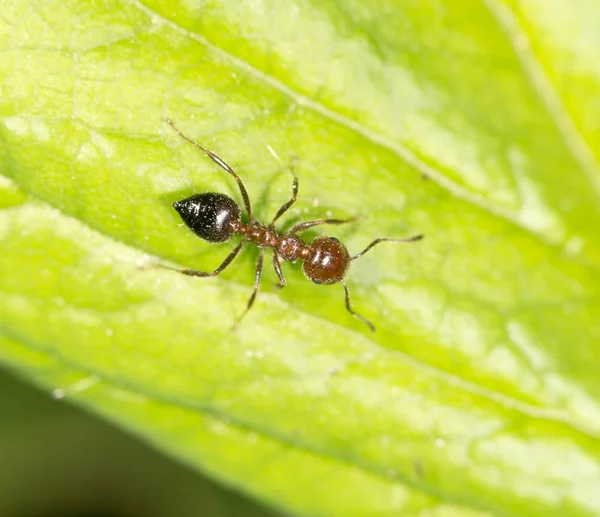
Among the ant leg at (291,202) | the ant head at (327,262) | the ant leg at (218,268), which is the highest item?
the ant leg at (291,202)

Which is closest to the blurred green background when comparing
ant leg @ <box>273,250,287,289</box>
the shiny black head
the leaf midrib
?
ant leg @ <box>273,250,287,289</box>

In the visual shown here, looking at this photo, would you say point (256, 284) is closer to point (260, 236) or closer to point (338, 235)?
point (260, 236)

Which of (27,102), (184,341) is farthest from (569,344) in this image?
(27,102)

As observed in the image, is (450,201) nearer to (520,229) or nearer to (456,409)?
(520,229)

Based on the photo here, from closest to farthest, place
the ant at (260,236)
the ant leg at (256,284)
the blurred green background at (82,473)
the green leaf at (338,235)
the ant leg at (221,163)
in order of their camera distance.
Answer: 1. the green leaf at (338,235)
2. the ant leg at (221,163)
3. the ant at (260,236)
4. the ant leg at (256,284)
5. the blurred green background at (82,473)

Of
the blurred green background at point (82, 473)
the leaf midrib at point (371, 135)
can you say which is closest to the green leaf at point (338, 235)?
the leaf midrib at point (371, 135)

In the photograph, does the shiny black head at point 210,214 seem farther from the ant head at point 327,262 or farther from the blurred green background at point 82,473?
the blurred green background at point 82,473
